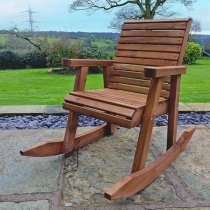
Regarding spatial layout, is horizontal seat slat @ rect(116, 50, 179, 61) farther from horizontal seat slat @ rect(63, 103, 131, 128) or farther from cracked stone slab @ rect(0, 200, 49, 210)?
cracked stone slab @ rect(0, 200, 49, 210)

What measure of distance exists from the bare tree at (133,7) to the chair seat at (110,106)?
1219 centimetres

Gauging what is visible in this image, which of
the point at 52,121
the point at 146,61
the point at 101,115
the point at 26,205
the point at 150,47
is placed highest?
the point at 150,47

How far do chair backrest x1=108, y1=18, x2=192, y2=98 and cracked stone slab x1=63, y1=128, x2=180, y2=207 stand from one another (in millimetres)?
508

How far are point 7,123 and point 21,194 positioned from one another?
→ 154 cm

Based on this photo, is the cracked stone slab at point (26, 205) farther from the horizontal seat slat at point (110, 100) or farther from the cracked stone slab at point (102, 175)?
the horizontal seat slat at point (110, 100)

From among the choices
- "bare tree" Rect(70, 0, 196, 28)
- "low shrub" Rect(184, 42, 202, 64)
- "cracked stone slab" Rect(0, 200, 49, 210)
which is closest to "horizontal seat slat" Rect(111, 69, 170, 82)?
"cracked stone slab" Rect(0, 200, 49, 210)

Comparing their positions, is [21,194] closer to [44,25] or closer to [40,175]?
[40,175]

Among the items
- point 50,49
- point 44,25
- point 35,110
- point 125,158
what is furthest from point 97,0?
point 125,158

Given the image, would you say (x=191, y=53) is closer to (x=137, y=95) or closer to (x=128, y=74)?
(x=128, y=74)

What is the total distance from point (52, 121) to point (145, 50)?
1306mm

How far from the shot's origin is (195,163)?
90.4 inches

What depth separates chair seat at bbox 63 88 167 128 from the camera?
1919 millimetres

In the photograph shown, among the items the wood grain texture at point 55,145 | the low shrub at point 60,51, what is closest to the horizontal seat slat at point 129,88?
the wood grain texture at point 55,145

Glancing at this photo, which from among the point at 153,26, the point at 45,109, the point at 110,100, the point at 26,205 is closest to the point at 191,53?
the point at 45,109
